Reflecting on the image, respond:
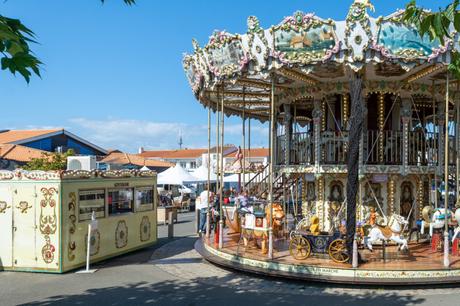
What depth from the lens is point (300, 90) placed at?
49.7 feet

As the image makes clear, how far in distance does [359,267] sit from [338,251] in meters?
0.74

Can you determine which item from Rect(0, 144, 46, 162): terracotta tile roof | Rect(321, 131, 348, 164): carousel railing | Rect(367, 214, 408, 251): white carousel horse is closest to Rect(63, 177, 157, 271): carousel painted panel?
Rect(321, 131, 348, 164): carousel railing

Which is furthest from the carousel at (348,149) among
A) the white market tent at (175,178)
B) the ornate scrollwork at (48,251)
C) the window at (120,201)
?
the white market tent at (175,178)

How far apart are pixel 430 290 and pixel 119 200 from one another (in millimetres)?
8580

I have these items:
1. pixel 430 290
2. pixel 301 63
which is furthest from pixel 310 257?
pixel 301 63

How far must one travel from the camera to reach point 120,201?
13.8 m

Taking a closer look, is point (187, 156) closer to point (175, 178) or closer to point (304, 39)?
point (175, 178)

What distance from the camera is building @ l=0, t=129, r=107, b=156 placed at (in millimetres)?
40125

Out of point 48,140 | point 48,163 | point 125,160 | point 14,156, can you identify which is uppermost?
point 48,140

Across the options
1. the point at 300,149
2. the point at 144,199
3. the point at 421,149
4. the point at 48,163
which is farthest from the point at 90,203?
the point at 48,163

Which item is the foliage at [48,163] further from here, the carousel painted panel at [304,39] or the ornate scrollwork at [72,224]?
the carousel painted panel at [304,39]

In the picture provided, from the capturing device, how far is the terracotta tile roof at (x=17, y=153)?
3269cm

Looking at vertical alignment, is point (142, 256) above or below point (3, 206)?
below

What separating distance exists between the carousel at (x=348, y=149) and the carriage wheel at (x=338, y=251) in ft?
0.08
